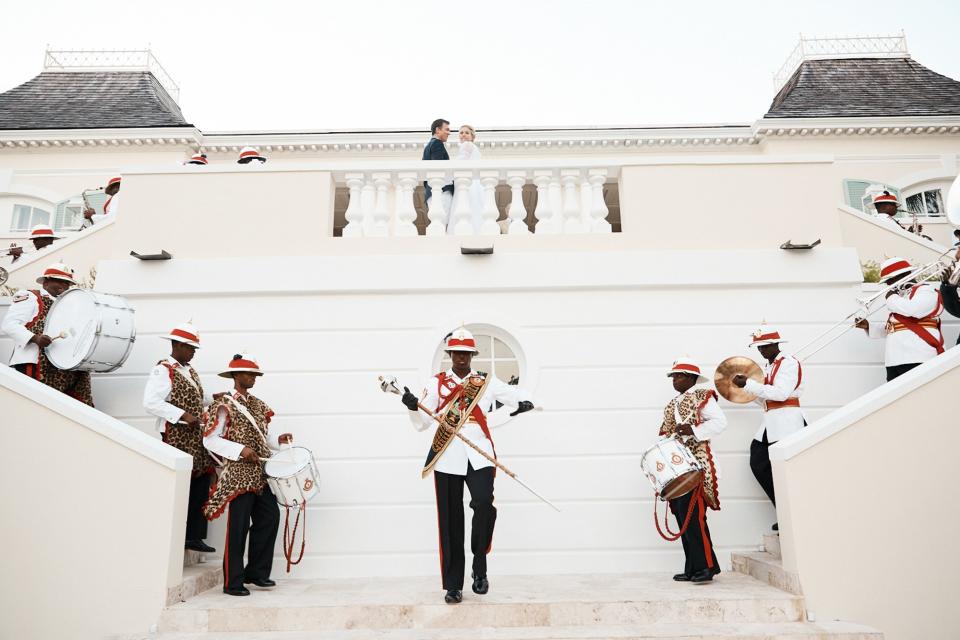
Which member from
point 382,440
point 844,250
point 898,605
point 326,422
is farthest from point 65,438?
point 844,250

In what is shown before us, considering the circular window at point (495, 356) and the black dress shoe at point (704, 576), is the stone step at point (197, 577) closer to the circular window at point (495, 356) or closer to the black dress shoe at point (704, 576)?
the circular window at point (495, 356)

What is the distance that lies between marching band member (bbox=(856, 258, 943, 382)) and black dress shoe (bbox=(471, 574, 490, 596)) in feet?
12.8

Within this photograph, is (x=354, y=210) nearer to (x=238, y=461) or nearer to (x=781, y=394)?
(x=238, y=461)

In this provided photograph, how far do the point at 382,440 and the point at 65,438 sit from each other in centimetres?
236

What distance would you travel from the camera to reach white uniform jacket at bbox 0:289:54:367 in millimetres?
5680

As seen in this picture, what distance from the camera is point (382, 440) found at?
6.02 metres

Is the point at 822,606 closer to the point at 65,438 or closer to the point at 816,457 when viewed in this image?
the point at 816,457

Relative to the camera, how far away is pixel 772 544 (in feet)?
18.3

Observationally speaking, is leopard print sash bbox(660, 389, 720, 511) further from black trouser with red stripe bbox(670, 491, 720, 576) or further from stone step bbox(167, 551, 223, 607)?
stone step bbox(167, 551, 223, 607)

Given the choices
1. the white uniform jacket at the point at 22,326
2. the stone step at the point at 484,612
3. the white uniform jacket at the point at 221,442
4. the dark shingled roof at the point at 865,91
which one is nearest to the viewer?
the stone step at the point at 484,612

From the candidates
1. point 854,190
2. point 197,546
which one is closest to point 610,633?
point 197,546

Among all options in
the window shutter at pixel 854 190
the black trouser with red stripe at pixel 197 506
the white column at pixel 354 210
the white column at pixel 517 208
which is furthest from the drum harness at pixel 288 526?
the window shutter at pixel 854 190

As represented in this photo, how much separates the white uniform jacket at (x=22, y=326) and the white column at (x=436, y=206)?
3453 mm

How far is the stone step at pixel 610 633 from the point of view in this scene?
166 inches
